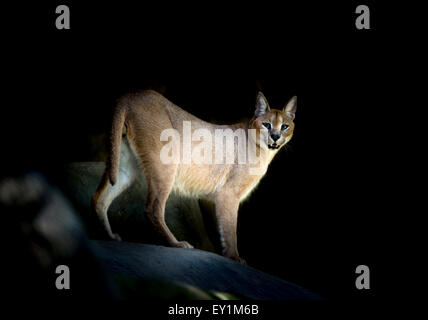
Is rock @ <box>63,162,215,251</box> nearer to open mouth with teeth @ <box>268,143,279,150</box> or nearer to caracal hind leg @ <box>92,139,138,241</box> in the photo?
caracal hind leg @ <box>92,139,138,241</box>

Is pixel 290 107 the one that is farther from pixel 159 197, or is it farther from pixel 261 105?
pixel 159 197

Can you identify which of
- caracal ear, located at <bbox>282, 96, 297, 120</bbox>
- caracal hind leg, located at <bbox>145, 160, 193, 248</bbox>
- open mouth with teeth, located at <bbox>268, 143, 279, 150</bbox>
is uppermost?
caracal ear, located at <bbox>282, 96, 297, 120</bbox>

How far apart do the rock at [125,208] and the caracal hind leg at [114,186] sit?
22.7 inches

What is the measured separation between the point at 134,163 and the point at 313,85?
9.99 ft

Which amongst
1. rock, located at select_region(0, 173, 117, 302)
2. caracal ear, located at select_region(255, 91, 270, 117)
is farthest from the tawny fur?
rock, located at select_region(0, 173, 117, 302)

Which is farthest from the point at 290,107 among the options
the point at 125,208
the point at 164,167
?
the point at 125,208

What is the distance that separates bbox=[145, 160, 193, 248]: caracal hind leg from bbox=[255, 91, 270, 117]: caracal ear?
1477 mm

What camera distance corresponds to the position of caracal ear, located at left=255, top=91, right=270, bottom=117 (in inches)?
227

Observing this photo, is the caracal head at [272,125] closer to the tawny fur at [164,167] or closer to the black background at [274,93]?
the tawny fur at [164,167]

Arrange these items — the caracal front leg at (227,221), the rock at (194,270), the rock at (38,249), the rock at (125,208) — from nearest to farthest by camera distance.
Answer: the rock at (38,249) < the rock at (194,270) < the caracal front leg at (227,221) < the rock at (125,208)

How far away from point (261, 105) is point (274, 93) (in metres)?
1.31

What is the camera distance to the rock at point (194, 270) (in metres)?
3.57

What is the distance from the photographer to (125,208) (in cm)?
623

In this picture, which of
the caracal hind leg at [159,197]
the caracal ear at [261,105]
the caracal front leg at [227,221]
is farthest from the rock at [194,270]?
the caracal ear at [261,105]
